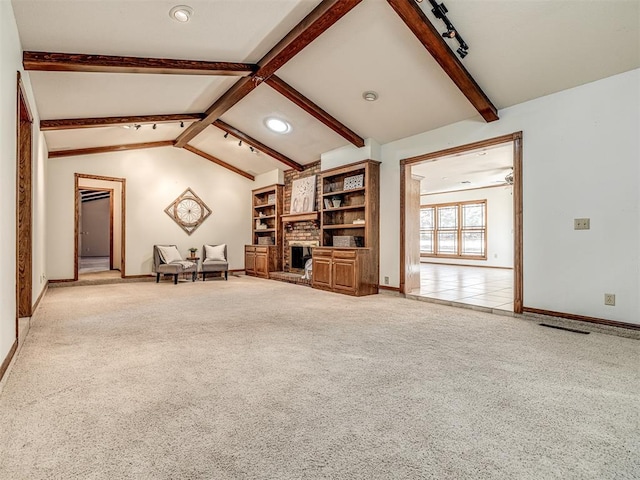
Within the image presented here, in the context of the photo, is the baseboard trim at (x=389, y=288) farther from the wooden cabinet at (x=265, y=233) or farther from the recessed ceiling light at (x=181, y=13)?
the recessed ceiling light at (x=181, y=13)

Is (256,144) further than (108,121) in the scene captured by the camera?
Yes

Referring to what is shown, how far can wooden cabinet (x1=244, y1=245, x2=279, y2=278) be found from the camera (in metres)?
8.50

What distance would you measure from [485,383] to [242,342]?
2.06 m

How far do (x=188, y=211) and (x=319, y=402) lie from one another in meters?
7.65

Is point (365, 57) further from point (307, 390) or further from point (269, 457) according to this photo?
point (269, 457)

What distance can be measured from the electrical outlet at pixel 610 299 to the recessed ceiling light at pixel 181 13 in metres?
5.08

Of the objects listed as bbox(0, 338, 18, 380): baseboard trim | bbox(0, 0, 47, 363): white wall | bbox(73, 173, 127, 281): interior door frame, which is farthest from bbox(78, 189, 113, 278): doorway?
bbox(0, 338, 18, 380): baseboard trim

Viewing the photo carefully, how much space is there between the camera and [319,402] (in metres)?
2.04

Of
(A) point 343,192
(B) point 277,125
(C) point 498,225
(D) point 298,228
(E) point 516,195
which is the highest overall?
(B) point 277,125

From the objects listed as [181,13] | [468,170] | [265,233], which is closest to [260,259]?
[265,233]

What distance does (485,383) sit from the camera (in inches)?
91.2

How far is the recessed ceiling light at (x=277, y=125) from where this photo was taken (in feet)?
21.3

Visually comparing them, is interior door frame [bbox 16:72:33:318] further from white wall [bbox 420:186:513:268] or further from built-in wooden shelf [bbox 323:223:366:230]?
white wall [bbox 420:186:513:268]

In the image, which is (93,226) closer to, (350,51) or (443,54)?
(350,51)
